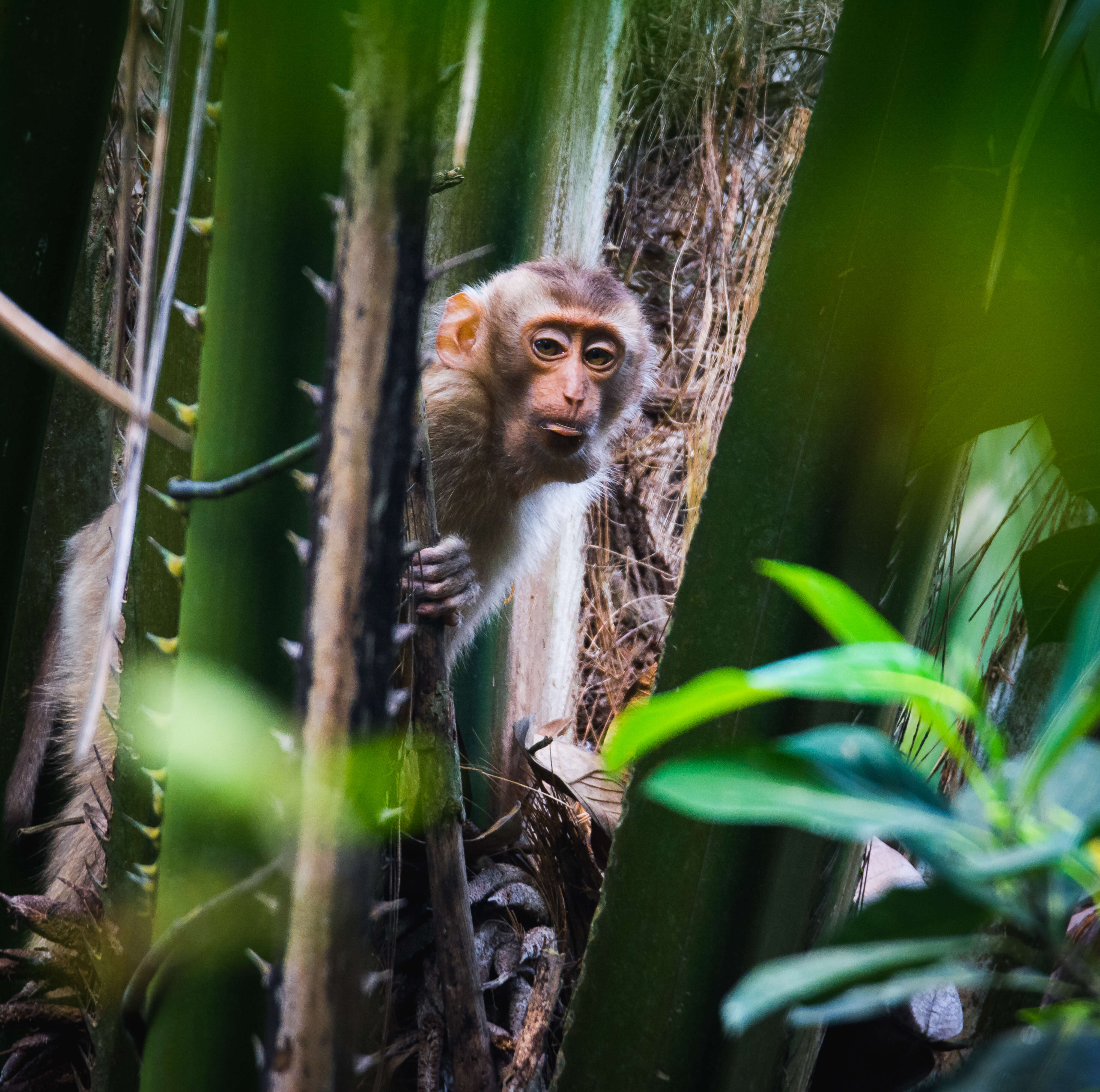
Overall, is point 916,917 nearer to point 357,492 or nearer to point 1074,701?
point 1074,701

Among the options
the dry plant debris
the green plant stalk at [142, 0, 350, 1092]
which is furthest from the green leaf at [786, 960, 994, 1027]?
the dry plant debris

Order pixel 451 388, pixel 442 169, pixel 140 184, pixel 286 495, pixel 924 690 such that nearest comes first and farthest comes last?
pixel 924 690
pixel 286 495
pixel 442 169
pixel 140 184
pixel 451 388

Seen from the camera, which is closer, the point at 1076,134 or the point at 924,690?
the point at 924,690

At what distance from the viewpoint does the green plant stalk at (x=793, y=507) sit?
2.29 ft

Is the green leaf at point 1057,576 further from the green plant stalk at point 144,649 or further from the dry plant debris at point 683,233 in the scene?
the dry plant debris at point 683,233

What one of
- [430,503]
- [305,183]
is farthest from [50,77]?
[430,503]

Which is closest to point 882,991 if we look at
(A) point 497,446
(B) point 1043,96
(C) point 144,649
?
(B) point 1043,96

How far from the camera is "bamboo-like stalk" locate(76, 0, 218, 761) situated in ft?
1.42

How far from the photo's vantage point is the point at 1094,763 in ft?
1.06

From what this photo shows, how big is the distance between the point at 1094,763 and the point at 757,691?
11 centimetres

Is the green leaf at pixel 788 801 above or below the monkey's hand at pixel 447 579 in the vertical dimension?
above

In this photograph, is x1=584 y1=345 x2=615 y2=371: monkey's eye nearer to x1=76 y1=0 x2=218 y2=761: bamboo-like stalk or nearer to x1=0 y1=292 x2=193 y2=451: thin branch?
x1=76 y1=0 x2=218 y2=761: bamboo-like stalk

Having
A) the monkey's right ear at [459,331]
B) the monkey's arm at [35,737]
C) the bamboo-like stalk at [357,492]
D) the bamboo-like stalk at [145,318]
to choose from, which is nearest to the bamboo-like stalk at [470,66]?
the bamboo-like stalk at [357,492]

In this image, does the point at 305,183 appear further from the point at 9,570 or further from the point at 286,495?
the point at 9,570
